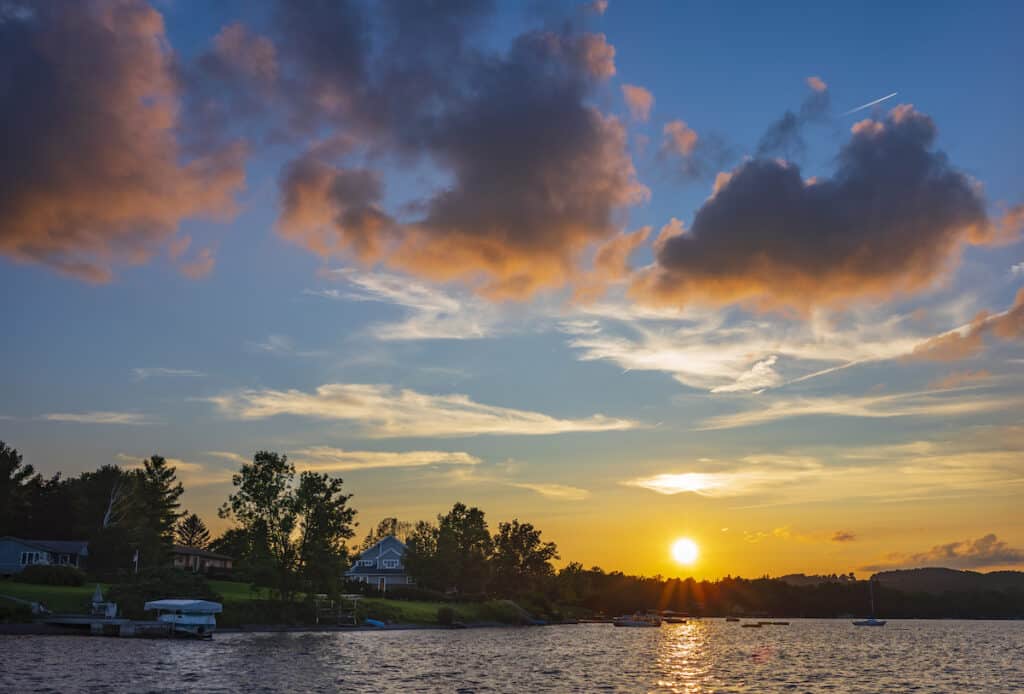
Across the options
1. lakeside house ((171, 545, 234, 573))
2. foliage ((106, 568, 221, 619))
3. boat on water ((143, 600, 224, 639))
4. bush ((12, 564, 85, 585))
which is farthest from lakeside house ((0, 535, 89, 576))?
boat on water ((143, 600, 224, 639))

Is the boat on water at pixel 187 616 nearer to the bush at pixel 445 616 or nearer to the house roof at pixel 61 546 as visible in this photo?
the bush at pixel 445 616

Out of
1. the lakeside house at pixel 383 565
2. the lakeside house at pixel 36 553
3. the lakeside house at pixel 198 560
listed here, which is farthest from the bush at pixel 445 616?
the lakeside house at pixel 36 553

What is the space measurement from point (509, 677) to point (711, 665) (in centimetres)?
3140

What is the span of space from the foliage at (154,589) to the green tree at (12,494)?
42063 millimetres

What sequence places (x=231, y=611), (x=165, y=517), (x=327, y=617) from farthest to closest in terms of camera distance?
(x=165, y=517) < (x=327, y=617) < (x=231, y=611)

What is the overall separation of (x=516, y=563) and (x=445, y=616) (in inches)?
2564

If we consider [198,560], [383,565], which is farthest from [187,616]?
[383,565]

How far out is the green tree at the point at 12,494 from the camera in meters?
137

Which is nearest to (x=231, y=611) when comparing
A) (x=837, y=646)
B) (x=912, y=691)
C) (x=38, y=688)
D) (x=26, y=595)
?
(x=26, y=595)

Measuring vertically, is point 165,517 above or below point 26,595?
above

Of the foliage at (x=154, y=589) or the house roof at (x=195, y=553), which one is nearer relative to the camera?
the foliage at (x=154, y=589)

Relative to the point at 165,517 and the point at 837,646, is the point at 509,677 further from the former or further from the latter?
the point at 165,517

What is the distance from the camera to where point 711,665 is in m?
86.5

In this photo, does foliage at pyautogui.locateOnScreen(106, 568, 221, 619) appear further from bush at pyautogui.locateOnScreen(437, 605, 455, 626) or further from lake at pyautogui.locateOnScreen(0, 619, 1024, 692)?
bush at pyautogui.locateOnScreen(437, 605, 455, 626)
